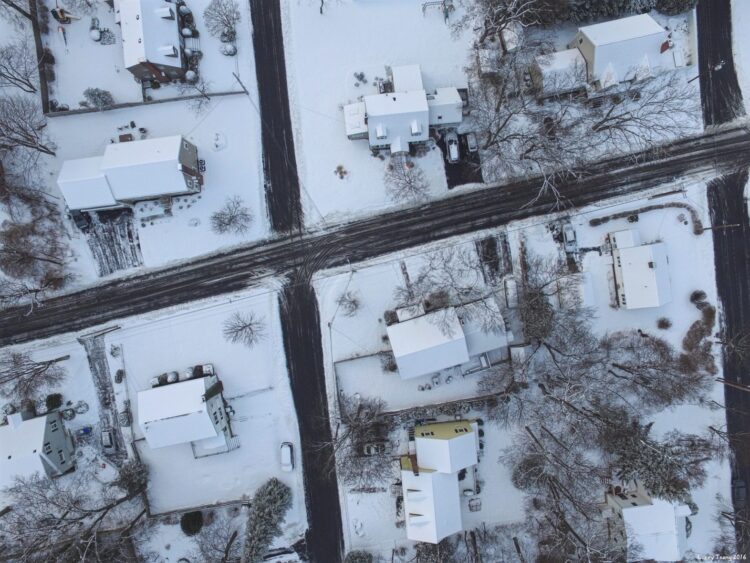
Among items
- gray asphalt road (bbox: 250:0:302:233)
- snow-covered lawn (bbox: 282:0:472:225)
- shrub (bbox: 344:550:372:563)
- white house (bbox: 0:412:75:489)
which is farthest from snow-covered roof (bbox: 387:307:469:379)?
white house (bbox: 0:412:75:489)

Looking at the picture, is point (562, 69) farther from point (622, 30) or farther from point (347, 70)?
point (347, 70)

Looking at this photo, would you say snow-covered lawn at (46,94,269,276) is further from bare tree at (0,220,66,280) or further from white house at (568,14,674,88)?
white house at (568,14,674,88)

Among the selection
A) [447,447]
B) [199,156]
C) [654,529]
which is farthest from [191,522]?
[654,529]

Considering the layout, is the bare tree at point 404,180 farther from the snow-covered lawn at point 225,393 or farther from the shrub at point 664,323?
the shrub at point 664,323

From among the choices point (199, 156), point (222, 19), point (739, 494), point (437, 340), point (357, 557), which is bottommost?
point (357, 557)

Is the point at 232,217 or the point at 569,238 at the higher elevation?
the point at 232,217

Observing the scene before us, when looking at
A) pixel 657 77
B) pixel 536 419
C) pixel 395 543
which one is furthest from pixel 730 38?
pixel 395 543
